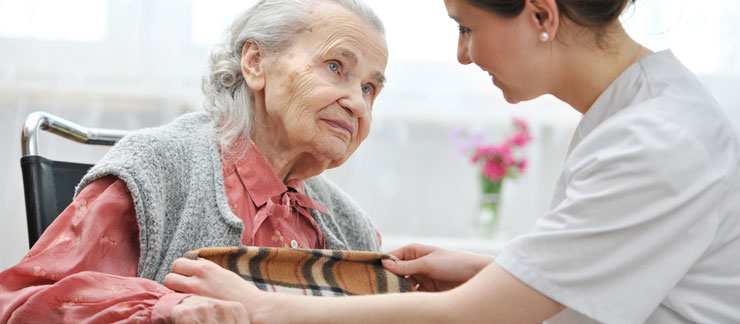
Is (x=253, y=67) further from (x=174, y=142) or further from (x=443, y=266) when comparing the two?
(x=443, y=266)

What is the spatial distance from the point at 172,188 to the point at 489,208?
5.46 feet

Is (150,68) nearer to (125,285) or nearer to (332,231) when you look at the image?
(332,231)

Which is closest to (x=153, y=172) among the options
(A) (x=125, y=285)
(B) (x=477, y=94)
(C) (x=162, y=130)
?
(C) (x=162, y=130)

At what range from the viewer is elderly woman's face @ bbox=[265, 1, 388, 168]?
134cm

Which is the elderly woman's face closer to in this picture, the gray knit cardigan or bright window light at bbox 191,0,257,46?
the gray knit cardigan

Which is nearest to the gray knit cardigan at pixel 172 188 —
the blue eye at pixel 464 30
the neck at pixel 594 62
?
the blue eye at pixel 464 30

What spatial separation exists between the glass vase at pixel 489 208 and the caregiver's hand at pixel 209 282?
1762 mm

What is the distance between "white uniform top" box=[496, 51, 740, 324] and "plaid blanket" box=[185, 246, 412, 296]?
338mm

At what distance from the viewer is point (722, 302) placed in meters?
0.98

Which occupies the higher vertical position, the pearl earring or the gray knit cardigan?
the pearl earring

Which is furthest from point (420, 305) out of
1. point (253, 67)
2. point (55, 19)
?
point (55, 19)

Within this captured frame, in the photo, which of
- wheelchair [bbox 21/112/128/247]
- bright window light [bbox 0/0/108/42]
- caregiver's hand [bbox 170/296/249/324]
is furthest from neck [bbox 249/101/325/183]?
bright window light [bbox 0/0/108/42]

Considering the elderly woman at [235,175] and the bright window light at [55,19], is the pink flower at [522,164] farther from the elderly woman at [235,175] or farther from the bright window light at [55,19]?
the bright window light at [55,19]

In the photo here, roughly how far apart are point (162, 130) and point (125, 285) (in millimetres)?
378
